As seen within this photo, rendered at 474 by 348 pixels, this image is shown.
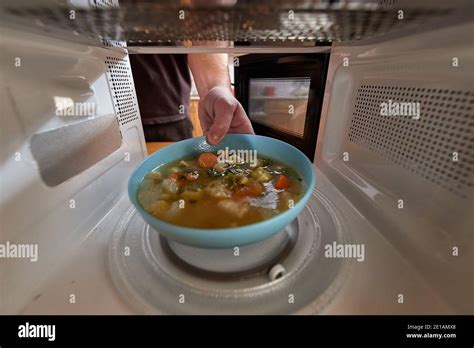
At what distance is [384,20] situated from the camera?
19.4 inches

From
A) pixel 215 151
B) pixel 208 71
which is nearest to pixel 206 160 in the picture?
pixel 215 151

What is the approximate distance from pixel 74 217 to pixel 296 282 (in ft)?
1.74

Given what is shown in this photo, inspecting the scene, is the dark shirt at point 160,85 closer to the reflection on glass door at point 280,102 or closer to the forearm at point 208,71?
the forearm at point 208,71

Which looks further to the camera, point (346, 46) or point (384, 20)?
point (346, 46)

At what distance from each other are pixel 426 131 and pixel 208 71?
87 cm

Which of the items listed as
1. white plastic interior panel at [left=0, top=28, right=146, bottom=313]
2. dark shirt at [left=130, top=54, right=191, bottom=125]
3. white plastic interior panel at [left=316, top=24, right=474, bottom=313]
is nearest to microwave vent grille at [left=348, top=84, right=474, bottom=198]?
white plastic interior panel at [left=316, top=24, right=474, bottom=313]

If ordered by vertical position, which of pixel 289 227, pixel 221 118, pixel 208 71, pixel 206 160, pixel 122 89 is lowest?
pixel 289 227

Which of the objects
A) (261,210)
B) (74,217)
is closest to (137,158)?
(74,217)

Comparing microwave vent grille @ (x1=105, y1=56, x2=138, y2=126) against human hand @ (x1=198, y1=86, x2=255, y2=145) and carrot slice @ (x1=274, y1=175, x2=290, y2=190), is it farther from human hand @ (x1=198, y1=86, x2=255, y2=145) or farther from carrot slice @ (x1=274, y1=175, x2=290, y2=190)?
carrot slice @ (x1=274, y1=175, x2=290, y2=190)

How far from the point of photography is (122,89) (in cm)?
84

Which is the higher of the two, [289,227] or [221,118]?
[221,118]

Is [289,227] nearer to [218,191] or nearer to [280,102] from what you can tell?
[218,191]

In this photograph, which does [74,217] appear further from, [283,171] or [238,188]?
[283,171]

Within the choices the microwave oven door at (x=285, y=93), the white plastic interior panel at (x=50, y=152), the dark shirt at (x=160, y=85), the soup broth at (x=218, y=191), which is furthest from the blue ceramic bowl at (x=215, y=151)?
the dark shirt at (x=160, y=85)
